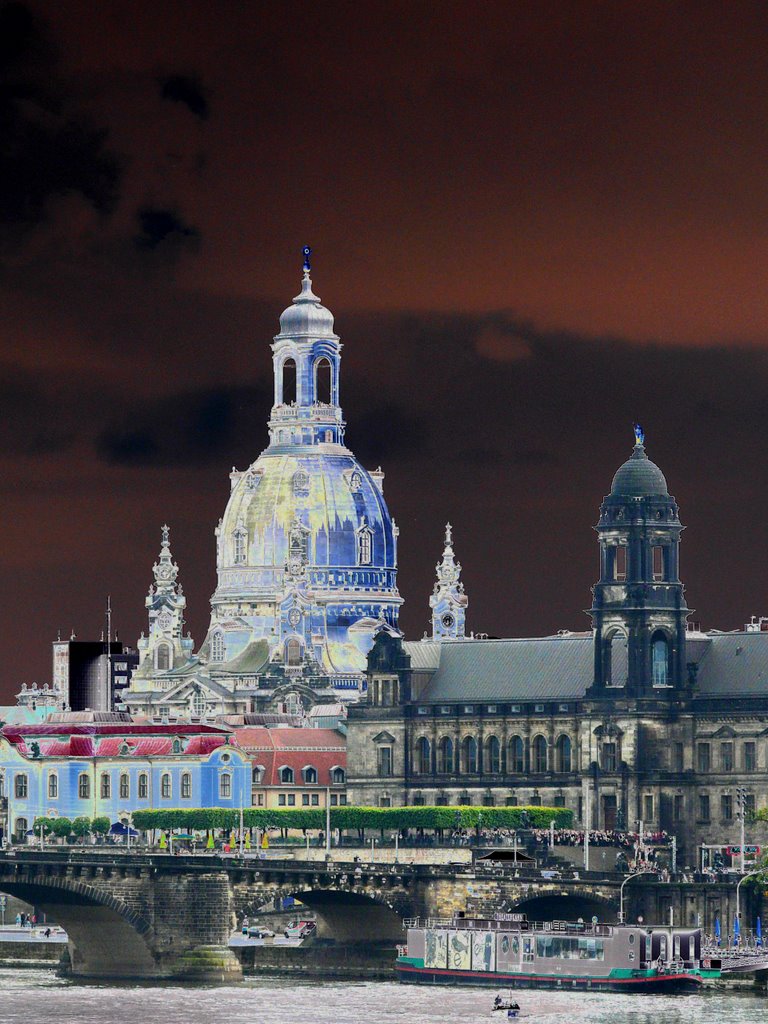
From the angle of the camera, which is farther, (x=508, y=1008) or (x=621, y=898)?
(x=621, y=898)

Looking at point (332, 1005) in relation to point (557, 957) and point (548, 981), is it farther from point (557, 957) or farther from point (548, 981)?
point (557, 957)

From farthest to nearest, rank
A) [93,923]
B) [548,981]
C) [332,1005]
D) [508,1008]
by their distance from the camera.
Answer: [93,923]
[548,981]
[332,1005]
[508,1008]

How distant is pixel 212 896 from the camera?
618 ft

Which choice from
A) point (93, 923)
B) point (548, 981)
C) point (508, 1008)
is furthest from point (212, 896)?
point (508, 1008)

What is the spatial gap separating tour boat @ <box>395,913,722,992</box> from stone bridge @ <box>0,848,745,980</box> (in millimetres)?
6470

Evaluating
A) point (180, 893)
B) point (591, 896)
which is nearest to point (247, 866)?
point (180, 893)

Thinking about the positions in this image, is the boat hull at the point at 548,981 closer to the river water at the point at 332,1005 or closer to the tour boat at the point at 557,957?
the tour boat at the point at 557,957

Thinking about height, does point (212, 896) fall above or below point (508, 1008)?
above

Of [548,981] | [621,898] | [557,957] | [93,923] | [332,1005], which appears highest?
[621,898]

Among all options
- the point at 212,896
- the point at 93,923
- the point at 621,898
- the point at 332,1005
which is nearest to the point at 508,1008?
the point at 332,1005

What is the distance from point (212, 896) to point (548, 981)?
18.5 m

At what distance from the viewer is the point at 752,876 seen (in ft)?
630

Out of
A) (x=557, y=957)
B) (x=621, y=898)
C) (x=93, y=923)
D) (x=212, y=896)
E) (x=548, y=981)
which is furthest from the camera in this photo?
(x=621, y=898)

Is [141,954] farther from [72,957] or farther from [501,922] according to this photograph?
[501,922]
